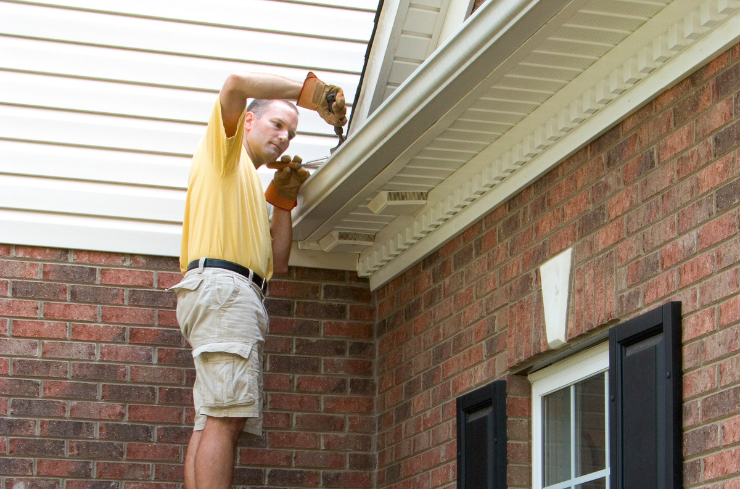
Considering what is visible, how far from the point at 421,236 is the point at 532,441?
1299mm

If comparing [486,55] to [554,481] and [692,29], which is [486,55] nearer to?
[692,29]

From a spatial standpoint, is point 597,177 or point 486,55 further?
point 597,177

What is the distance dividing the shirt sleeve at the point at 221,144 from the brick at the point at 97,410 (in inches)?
58.5

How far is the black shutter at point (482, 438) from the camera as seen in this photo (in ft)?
15.3

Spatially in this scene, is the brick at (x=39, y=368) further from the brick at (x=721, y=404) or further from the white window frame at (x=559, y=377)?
the brick at (x=721, y=404)

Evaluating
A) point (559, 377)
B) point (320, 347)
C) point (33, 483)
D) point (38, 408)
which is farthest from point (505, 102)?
point (33, 483)

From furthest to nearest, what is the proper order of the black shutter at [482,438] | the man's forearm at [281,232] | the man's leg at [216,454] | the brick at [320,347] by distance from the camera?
the brick at [320,347], the man's forearm at [281,232], the man's leg at [216,454], the black shutter at [482,438]

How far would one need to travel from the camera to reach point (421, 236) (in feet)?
18.5

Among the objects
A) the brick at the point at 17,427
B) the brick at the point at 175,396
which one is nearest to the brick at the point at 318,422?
the brick at the point at 175,396

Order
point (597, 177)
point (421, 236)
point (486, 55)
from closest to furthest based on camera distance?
point (486, 55)
point (597, 177)
point (421, 236)

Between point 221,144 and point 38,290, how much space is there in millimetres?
1534

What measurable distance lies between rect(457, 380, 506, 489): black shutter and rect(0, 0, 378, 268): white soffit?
1.73m

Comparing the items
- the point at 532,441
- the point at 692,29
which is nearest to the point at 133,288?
the point at 532,441

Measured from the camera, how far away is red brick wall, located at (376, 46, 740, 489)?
3484mm
